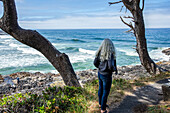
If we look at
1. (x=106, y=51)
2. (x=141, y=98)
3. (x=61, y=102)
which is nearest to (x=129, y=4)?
(x=141, y=98)

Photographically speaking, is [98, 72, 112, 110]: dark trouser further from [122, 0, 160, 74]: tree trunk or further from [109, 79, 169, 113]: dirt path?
[122, 0, 160, 74]: tree trunk

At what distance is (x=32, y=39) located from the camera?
5.22 meters

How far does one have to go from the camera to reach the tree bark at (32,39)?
5.00 m

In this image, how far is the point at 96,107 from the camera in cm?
457

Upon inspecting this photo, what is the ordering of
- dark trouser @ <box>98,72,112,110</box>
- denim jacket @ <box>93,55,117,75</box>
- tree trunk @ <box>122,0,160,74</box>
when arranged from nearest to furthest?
1. denim jacket @ <box>93,55,117,75</box>
2. dark trouser @ <box>98,72,112,110</box>
3. tree trunk @ <box>122,0,160,74</box>

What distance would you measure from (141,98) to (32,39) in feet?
13.0

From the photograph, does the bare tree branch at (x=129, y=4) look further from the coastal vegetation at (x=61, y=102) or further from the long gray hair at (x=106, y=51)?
the long gray hair at (x=106, y=51)

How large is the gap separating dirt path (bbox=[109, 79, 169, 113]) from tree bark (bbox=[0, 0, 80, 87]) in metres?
1.81

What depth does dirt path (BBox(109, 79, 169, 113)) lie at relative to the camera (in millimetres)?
4483

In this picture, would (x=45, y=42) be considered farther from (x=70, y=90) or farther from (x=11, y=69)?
(x=11, y=69)

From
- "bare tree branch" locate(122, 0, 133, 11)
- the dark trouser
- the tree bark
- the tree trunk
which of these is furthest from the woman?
"bare tree branch" locate(122, 0, 133, 11)

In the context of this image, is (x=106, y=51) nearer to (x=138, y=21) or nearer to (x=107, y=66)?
(x=107, y=66)

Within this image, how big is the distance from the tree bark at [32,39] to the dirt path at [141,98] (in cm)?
181

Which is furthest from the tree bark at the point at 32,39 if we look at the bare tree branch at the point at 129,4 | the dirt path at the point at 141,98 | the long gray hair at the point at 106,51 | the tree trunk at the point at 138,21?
the bare tree branch at the point at 129,4
